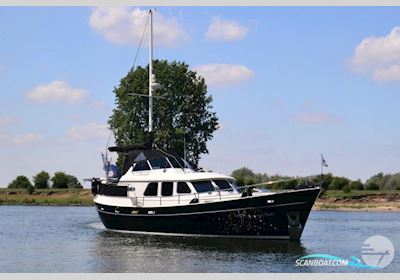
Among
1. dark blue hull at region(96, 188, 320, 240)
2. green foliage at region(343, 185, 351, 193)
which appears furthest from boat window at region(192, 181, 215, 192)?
green foliage at region(343, 185, 351, 193)

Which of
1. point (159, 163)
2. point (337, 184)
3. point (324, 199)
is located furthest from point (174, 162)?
point (337, 184)

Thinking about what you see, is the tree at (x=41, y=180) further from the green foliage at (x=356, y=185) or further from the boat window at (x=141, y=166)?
the boat window at (x=141, y=166)

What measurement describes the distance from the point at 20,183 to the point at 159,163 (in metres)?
61.7

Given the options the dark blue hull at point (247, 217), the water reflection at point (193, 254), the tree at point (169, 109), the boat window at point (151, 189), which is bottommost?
the water reflection at point (193, 254)

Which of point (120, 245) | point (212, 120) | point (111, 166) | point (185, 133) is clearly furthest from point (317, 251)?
point (212, 120)

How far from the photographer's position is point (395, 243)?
1391 inches

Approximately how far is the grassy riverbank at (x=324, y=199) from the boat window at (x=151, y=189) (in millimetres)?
37831

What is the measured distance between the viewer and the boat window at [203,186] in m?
37.2

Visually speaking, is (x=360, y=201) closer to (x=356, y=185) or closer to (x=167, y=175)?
(x=356, y=185)

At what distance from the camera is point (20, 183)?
97.4 metres

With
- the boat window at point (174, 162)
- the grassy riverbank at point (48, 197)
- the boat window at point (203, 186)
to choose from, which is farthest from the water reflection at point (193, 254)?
the grassy riverbank at point (48, 197)

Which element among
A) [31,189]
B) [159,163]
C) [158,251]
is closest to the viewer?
[158,251]

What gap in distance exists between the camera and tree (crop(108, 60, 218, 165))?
68.6 m

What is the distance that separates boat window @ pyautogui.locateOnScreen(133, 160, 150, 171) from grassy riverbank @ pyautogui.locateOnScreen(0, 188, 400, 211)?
3680 centimetres
